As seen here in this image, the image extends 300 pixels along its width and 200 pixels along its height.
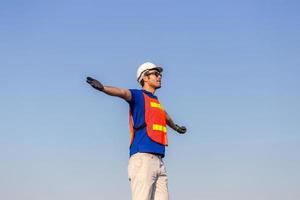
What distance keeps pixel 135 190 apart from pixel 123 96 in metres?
1.46

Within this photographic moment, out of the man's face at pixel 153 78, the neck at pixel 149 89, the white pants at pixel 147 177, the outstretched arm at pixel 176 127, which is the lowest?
the white pants at pixel 147 177

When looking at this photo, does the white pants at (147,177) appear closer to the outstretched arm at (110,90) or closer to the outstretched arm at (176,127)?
the outstretched arm at (110,90)

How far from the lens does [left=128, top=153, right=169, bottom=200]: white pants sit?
325 inches

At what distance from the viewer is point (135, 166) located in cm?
840

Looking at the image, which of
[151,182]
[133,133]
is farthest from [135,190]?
[133,133]

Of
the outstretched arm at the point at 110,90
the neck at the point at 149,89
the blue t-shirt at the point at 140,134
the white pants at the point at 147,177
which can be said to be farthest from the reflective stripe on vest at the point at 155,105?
the white pants at the point at 147,177

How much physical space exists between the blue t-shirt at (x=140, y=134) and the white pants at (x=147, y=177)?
9 cm

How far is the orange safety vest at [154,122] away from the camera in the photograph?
861cm

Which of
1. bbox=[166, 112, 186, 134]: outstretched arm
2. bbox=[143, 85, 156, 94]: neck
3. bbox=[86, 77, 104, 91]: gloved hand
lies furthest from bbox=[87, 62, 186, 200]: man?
bbox=[166, 112, 186, 134]: outstretched arm

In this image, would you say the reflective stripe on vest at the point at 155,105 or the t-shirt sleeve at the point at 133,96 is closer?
the t-shirt sleeve at the point at 133,96

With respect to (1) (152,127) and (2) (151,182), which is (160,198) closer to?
(2) (151,182)

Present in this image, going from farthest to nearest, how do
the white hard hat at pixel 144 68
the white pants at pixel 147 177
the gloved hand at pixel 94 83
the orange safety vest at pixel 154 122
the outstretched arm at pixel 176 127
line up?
the outstretched arm at pixel 176 127 < the white hard hat at pixel 144 68 < the orange safety vest at pixel 154 122 < the white pants at pixel 147 177 < the gloved hand at pixel 94 83

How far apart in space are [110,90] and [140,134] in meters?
1.05

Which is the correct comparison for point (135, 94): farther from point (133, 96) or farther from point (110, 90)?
point (110, 90)
